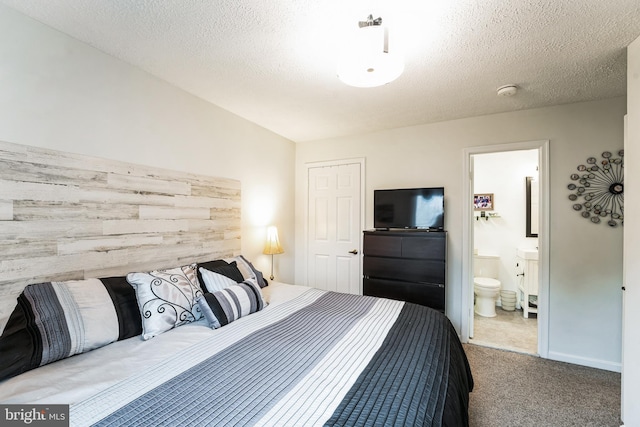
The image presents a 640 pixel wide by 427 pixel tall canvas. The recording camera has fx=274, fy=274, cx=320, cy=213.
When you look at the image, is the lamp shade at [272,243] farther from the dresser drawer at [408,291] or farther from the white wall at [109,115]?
the dresser drawer at [408,291]

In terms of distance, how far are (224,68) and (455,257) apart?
288 cm

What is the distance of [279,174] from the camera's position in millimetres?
3625

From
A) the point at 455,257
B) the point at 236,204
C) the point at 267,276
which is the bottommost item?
the point at 267,276

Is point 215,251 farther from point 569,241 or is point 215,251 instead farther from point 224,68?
point 569,241

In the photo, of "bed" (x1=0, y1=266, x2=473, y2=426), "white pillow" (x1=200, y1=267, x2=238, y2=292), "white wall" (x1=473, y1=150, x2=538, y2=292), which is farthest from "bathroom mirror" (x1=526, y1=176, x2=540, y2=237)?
"white pillow" (x1=200, y1=267, x2=238, y2=292)

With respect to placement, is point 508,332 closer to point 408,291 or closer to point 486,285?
point 486,285

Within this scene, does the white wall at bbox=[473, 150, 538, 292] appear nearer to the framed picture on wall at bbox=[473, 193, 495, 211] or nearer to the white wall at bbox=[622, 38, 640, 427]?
the framed picture on wall at bbox=[473, 193, 495, 211]

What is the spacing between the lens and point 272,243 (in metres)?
3.25

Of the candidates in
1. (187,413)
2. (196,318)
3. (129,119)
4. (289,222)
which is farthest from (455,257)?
(129,119)

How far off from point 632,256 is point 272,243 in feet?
9.60

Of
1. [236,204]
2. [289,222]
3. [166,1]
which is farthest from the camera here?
[289,222]

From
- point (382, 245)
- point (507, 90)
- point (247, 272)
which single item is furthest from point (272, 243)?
point (507, 90)

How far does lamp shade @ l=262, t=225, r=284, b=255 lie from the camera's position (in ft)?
10.5

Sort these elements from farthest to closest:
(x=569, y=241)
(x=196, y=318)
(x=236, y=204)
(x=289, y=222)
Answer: (x=289, y=222) < (x=236, y=204) < (x=569, y=241) < (x=196, y=318)
